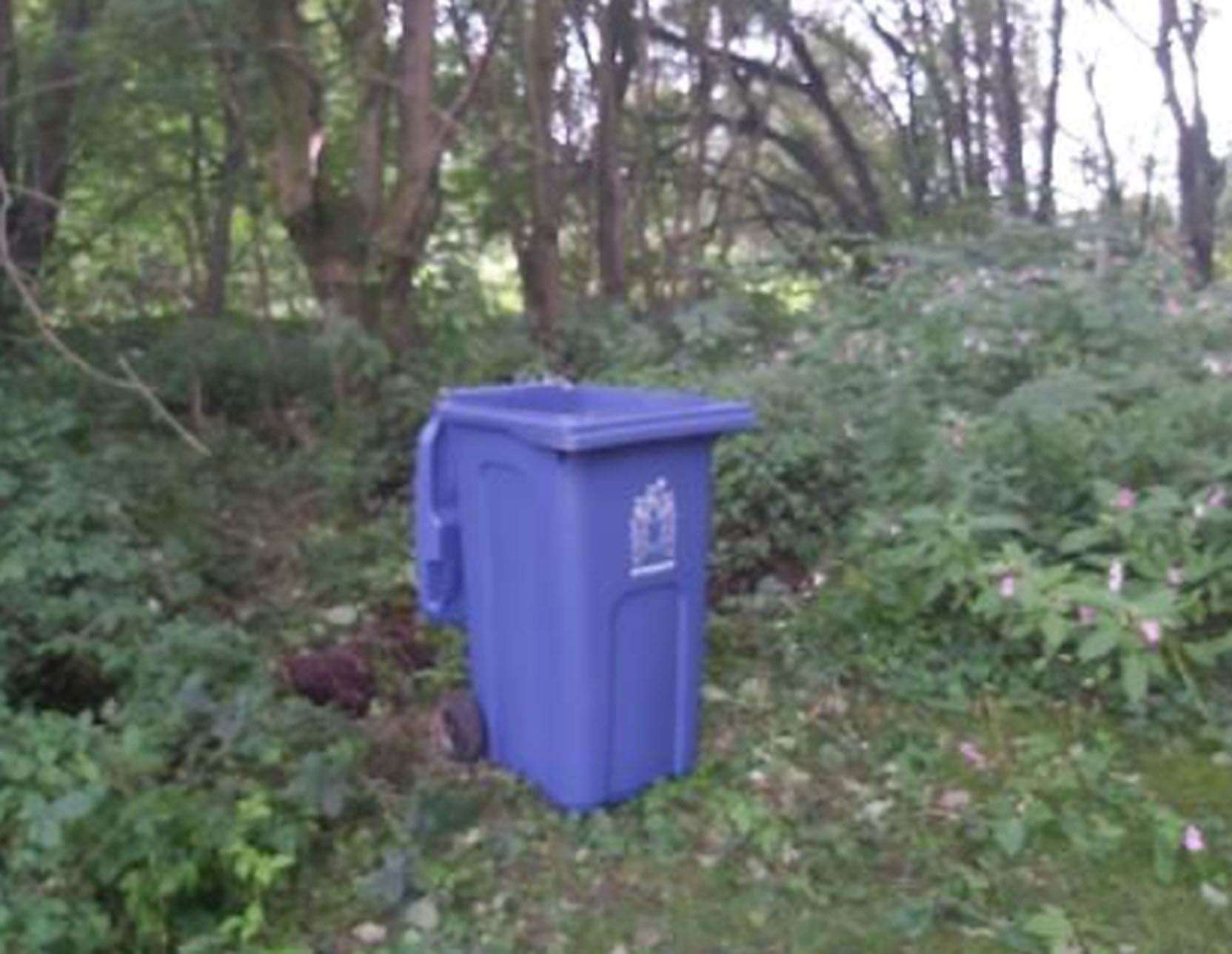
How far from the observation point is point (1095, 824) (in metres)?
3.52

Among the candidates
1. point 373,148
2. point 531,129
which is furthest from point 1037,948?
point 531,129

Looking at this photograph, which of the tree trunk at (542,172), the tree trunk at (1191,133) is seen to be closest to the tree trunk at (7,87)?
the tree trunk at (542,172)

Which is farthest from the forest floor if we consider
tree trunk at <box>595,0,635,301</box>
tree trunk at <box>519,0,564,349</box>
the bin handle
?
tree trunk at <box>595,0,635,301</box>

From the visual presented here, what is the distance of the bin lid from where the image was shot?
10.8 feet

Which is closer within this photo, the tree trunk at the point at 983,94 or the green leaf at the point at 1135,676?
the green leaf at the point at 1135,676

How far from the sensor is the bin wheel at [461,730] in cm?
388

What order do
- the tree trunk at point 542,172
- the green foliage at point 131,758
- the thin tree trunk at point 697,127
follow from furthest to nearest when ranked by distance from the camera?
the thin tree trunk at point 697,127 < the tree trunk at point 542,172 < the green foliage at point 131,758

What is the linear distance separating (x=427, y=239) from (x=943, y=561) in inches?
156

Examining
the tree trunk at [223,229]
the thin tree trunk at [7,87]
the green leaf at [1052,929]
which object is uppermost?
the thin tree trunk at [7,87]

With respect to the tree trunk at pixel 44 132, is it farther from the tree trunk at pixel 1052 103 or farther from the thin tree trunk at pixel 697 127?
the tree trunk at pixel 1052 103

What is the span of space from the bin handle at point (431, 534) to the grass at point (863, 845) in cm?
44

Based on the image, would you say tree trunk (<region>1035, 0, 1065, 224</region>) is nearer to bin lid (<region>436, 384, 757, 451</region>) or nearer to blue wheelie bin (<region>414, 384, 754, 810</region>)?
bin lid (<region>436, 384, 757, 451</region>)

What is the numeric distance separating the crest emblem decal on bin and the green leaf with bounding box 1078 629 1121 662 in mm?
970

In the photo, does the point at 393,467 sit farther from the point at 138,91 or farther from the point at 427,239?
the point at 138,91
